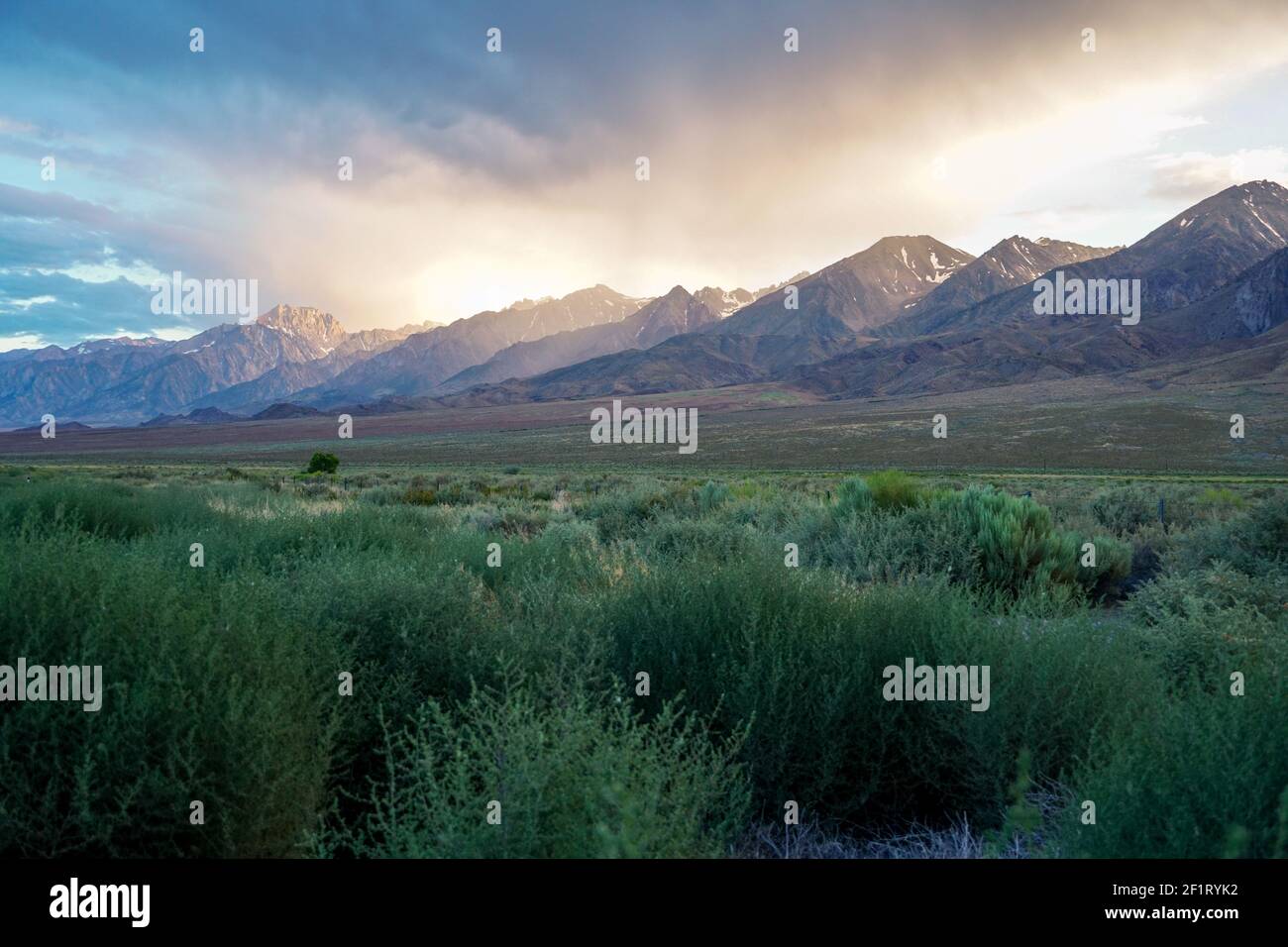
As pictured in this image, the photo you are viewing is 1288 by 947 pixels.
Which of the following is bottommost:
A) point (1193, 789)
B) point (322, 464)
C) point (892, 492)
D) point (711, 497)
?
point (1193, 789)

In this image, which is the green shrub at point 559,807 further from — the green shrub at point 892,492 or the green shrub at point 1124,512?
the green shrub at point 1124,512

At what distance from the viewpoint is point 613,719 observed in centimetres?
379

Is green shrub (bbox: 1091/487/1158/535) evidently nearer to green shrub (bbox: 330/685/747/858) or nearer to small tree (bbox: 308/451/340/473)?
green shrub (bbox: 330/685/747/858)

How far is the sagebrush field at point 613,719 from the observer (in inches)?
121

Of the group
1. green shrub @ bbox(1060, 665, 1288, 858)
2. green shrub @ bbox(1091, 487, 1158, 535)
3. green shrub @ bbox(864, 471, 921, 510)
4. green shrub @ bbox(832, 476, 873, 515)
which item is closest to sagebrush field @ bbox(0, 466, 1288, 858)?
green shrub @ bbox(1060, 665, 1288, 858)

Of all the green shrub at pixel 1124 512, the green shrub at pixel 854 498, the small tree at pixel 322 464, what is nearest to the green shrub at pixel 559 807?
the green shrub at pixel 854 498

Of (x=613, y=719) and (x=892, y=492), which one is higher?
(x=892, y=492)

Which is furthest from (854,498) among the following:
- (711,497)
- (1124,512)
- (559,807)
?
(559,807)

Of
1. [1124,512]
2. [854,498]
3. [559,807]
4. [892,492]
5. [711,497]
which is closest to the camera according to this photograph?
[559,807]

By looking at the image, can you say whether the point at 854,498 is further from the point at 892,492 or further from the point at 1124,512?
the point at 1124,512

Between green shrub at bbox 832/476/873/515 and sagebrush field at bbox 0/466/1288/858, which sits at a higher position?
green shrub at bbox 832/476/873/515

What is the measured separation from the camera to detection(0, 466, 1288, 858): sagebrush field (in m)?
3.07
